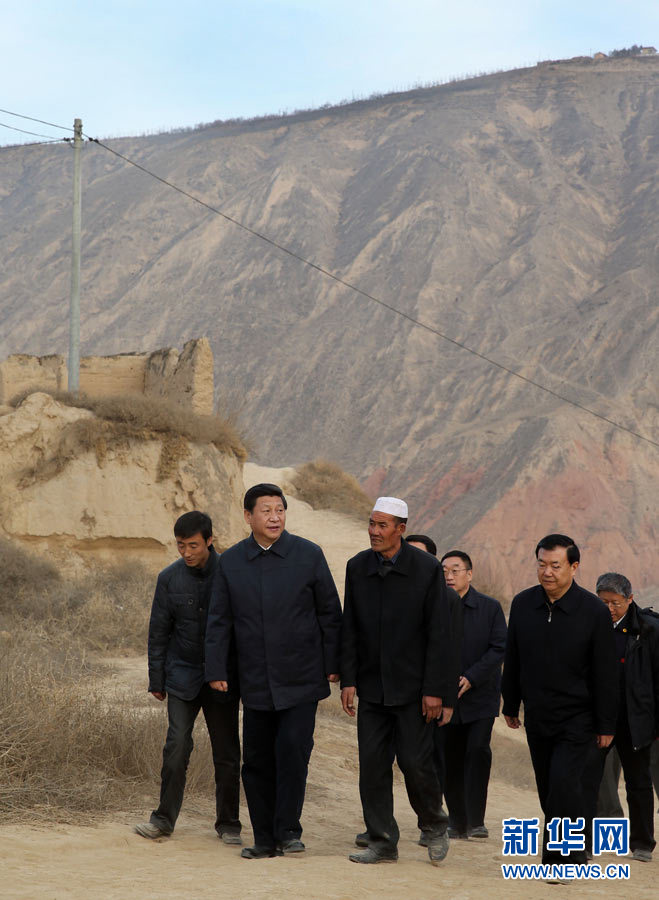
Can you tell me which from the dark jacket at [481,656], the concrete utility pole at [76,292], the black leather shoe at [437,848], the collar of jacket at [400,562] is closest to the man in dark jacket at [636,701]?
the dark jacket at [481,656]

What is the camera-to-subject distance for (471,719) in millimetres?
6441

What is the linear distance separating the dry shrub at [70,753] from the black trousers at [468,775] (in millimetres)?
1610

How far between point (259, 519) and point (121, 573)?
32.4 ft

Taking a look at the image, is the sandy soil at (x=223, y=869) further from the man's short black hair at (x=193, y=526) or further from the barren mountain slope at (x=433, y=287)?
the barren mountain slope at (x=433, y=287)

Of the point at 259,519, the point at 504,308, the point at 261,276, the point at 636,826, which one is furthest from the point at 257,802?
the point at 261,276

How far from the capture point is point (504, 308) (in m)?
45.9

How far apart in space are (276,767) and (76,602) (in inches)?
317

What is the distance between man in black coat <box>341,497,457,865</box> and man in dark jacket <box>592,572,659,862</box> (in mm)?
1319

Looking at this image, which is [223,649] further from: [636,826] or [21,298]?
[21,298]

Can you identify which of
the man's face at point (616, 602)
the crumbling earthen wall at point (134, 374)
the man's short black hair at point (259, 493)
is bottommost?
the man's face at point (616, 602)

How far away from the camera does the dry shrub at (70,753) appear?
5.70 meters

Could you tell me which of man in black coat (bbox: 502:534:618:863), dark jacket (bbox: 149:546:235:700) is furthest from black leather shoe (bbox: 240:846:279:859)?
man in black coat (bbox: 502:534:618:863)

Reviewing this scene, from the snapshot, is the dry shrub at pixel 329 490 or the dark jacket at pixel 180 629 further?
the dry shrub at pixel 329 490

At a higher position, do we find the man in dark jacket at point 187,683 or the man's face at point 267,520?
the man's face at point 267,520
